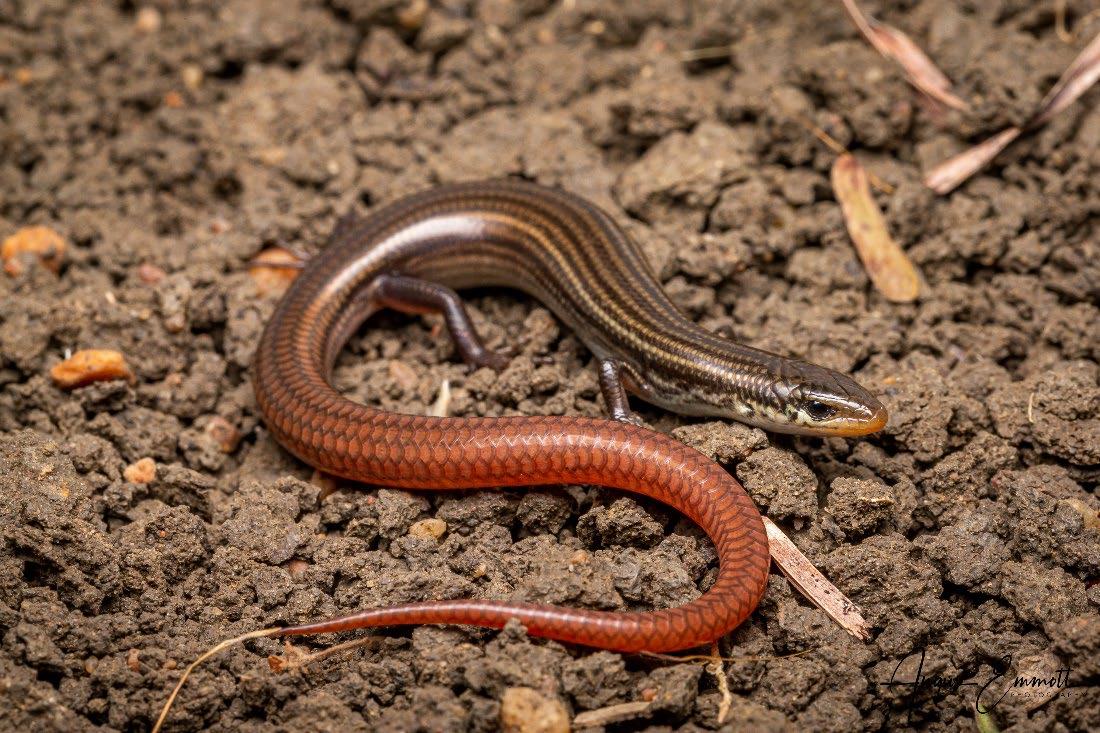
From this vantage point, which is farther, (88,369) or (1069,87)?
(1069,87)

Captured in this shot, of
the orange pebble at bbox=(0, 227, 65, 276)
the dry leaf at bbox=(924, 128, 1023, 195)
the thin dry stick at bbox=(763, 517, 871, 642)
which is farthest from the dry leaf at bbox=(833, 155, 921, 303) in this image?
the orange pebble at bbox=(0, 227, 65, 276)

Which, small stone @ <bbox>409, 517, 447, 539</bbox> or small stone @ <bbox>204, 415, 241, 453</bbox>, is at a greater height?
small stone @ <bbox>204, 415, 241, 453</bbox>

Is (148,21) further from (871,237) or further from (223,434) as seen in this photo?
(871,237)

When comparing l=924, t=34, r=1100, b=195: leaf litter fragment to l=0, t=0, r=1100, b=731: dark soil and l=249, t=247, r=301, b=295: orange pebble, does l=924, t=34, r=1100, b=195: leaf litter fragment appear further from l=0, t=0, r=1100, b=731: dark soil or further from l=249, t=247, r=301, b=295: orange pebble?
l=249, t=247, r=301, b=295: orange pebble

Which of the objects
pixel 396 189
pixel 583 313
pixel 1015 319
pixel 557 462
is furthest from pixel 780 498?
pixel 396 189

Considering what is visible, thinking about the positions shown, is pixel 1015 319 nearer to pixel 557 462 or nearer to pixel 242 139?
pixel 557 462

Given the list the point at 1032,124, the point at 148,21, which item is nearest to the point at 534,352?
the point at 1032,124
